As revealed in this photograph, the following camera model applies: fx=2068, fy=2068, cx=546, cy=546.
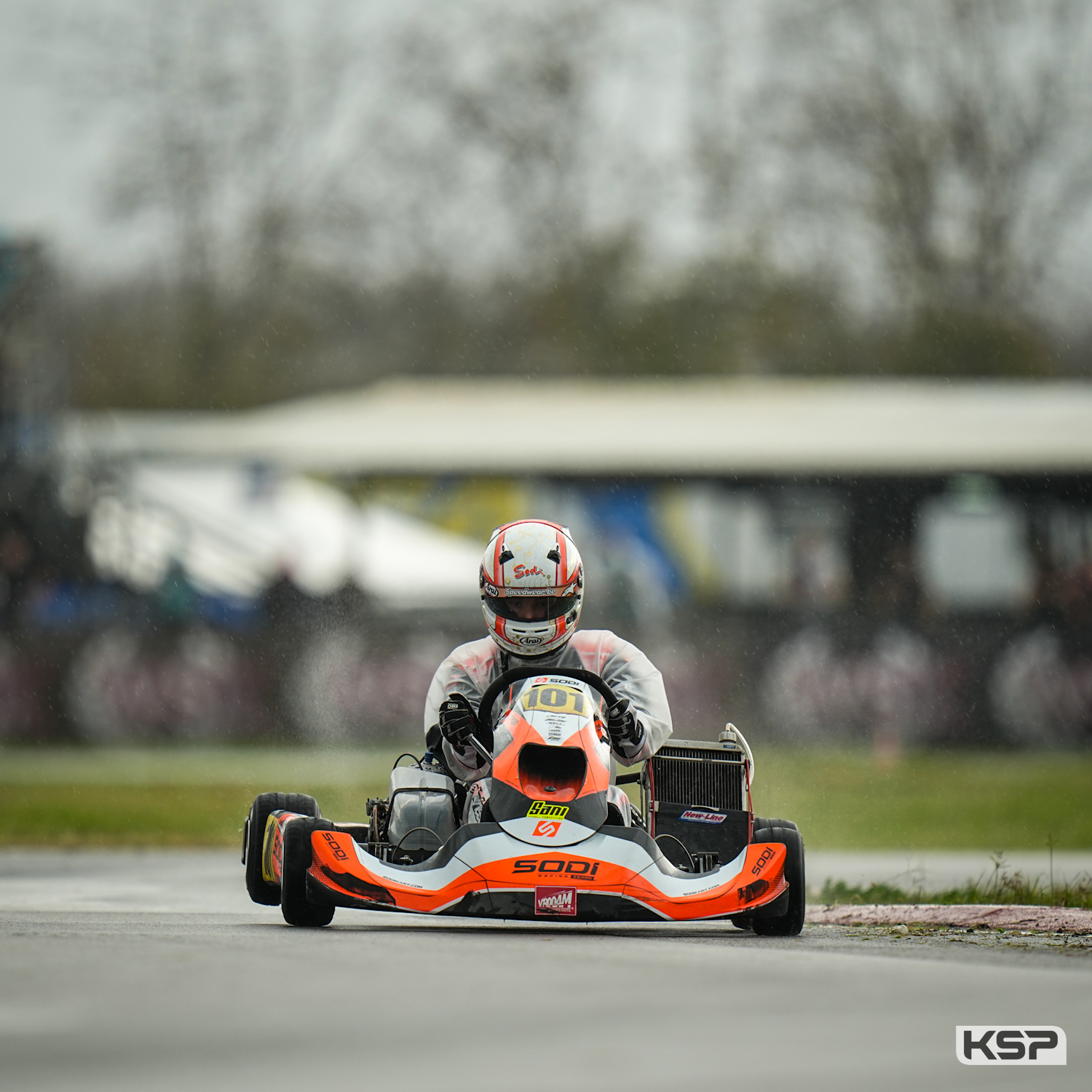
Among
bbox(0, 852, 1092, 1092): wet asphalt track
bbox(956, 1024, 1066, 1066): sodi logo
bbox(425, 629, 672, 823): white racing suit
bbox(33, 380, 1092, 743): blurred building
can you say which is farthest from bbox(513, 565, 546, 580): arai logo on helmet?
bbox(33, 380, 1092, 743): blurred building

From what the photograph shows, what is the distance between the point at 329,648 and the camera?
25.8 meters

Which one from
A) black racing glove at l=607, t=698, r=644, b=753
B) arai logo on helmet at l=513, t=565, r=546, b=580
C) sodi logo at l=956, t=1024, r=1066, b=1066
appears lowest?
sodi logo at l=956, t=1024, r=1066, b=1066

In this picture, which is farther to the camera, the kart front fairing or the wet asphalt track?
the kart front fairing

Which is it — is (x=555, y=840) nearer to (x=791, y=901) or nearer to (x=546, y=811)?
(x=546, y=811)

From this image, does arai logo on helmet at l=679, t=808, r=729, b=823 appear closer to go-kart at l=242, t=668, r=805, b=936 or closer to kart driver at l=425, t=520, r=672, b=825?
go-kart at l=242, t=668, r=805, b=936

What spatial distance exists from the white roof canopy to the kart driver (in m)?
17.8

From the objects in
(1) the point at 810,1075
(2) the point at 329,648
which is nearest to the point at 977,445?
(2) the point at 329,648

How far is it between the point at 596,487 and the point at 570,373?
22732mm

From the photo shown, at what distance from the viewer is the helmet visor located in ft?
27.9

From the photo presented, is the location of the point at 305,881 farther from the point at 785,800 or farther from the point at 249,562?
the point at 249,562

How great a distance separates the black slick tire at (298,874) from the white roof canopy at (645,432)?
1893cm

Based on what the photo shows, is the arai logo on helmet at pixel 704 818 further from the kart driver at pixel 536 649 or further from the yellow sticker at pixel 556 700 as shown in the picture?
the yellow sticker at pixel 556 700

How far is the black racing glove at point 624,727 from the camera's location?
8.16 m

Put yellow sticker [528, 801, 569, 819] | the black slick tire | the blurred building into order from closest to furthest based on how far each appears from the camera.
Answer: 1. yellow sticker [528, 801, 569, 819]
2. the black slick tire
3. the blurred building
